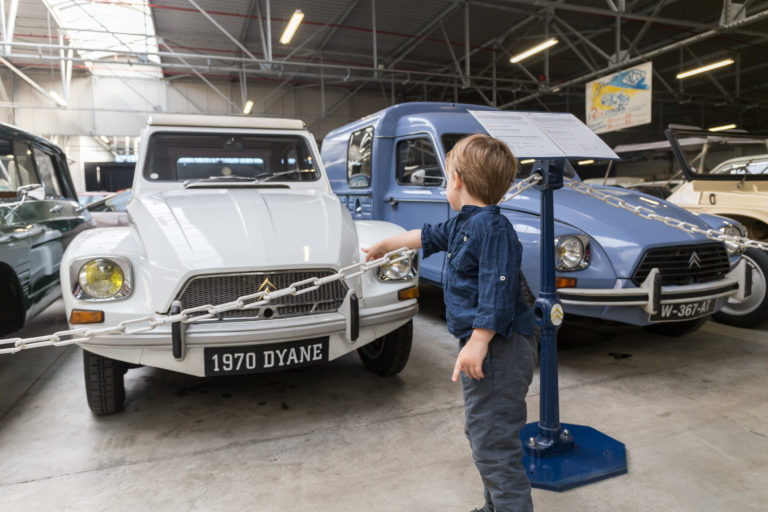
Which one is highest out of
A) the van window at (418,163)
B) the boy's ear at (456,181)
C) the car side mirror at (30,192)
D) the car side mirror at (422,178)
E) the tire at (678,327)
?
the van window at (418,163)

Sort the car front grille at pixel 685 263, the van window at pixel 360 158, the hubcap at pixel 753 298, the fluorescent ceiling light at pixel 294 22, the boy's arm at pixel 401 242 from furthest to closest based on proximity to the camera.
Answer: the fluorescent ceiling light at pixel 294 22 → the van window at pixel 360 158 → the hubcap at pixel 753 298 → the car front grille at pixel 685 263 → the boy's arm at pixel 401 242

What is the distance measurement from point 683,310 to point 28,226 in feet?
14.9

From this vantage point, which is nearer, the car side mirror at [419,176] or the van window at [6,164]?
the van window at [6,164]

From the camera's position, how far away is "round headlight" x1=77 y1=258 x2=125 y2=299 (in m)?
2.58

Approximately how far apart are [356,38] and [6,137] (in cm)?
1253

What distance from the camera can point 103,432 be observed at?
2756 mm

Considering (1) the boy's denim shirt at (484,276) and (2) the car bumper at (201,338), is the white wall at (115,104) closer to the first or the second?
(2) the car bumper at (201,338)

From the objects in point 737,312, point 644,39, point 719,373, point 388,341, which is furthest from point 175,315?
point 644,39

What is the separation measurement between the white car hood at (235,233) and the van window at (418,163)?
1408 millimetres

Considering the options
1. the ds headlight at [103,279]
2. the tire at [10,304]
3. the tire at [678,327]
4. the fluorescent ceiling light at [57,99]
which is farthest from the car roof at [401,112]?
the fluorescent ceiling light at [57,99]

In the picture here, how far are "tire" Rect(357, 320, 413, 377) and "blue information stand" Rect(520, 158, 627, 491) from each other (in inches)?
39.7

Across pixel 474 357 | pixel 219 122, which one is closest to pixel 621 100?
pixel 219 122

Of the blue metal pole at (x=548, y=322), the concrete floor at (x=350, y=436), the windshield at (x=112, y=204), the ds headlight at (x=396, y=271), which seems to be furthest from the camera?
the windshield at (x=112, y=204)

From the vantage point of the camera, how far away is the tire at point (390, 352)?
3238 mm
